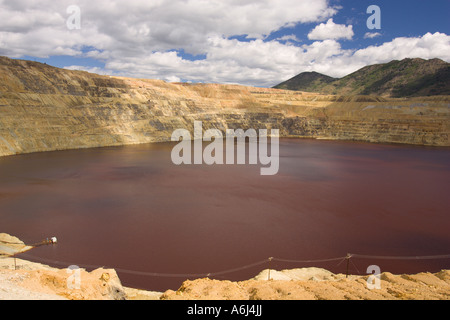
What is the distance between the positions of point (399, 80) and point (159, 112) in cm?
11467

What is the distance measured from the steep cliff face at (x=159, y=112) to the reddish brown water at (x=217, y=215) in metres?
12.3

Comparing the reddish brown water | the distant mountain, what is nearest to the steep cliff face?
the reddish brown water

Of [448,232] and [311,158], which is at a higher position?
[311,158]

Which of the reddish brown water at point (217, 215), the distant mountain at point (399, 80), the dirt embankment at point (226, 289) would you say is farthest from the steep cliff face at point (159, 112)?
the distant mountain at point (399, 80)

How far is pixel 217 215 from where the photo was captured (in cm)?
1983

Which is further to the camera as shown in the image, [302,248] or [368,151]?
[368,151]

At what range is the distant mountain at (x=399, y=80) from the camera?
11029 centimetres

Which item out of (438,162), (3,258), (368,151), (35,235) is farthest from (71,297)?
(368,151)

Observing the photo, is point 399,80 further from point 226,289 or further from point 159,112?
point 226,289

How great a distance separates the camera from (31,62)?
173ft

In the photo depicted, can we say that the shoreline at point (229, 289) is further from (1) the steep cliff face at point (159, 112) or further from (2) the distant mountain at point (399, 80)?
(2) the distant mountain at point (399, 80)

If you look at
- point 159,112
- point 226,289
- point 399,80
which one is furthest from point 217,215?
point 399,80
